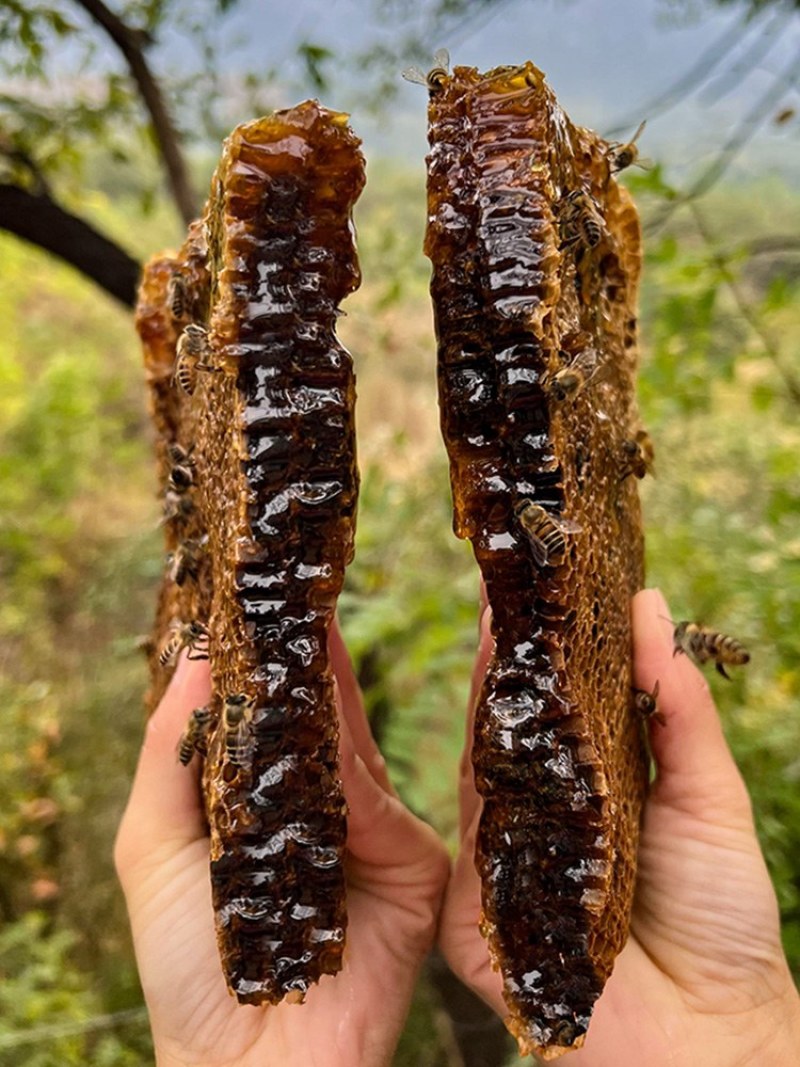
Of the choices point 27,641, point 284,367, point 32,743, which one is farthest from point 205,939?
point 27,641

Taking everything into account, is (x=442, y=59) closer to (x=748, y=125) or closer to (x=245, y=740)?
(x=245, y=740)

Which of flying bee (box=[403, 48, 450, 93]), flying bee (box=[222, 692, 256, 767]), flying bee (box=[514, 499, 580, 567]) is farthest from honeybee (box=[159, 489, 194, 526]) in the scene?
flying bee (box=[403, 48, 450, 93])

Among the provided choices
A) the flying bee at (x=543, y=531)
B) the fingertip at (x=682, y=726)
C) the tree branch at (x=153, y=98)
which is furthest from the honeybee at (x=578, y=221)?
the tree branch at (x=153, y=98)

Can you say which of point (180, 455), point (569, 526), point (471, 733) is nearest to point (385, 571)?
point (471, 733)

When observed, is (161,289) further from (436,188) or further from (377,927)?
(377,927)

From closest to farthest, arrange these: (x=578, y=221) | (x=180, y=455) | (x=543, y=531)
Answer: (x=543, y=531), (x=578, y=221), (x=180, y=455)

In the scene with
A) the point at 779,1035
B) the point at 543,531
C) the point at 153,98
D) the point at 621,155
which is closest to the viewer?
the point at 543,531

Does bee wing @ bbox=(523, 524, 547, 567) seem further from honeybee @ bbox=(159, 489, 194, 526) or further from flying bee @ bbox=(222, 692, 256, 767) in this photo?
honeybee @ bbox=(159, 489, 194, 526)
